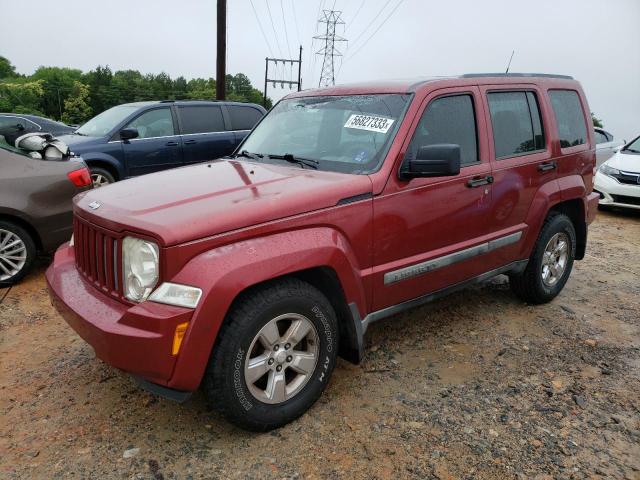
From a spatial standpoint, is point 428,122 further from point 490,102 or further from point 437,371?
point 437,371

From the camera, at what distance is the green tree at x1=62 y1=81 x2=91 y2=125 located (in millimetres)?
61062

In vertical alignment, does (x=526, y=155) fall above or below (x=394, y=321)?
above

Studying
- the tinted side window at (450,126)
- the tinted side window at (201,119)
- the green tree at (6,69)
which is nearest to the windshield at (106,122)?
the tinted side window at (201,119)

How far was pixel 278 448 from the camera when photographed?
2.65m

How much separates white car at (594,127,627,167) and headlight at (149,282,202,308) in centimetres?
1133

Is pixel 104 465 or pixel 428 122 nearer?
pixel 104 465

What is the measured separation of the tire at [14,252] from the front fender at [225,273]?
327cm

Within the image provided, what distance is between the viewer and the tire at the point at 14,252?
473cm

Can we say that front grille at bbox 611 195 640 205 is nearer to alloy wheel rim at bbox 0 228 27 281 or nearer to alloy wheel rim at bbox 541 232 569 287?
alloy wheel rim at bbox 541 232 569 287

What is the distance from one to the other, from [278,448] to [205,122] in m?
7.25

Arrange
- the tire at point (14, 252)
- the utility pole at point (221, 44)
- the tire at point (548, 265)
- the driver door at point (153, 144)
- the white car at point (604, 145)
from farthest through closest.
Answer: the utility pole at point (221, 44) → the white car at point (604, 145) → the driver door at point (153, 144) → the tire at point (14, 252) → the tire at point (548, 265)

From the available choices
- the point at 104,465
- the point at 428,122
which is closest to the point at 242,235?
the point at 104,465

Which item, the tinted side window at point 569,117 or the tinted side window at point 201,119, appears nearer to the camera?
the tinted side window at point 569,117

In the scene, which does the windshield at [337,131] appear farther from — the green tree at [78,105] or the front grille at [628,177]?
the green tree at [78,105]
